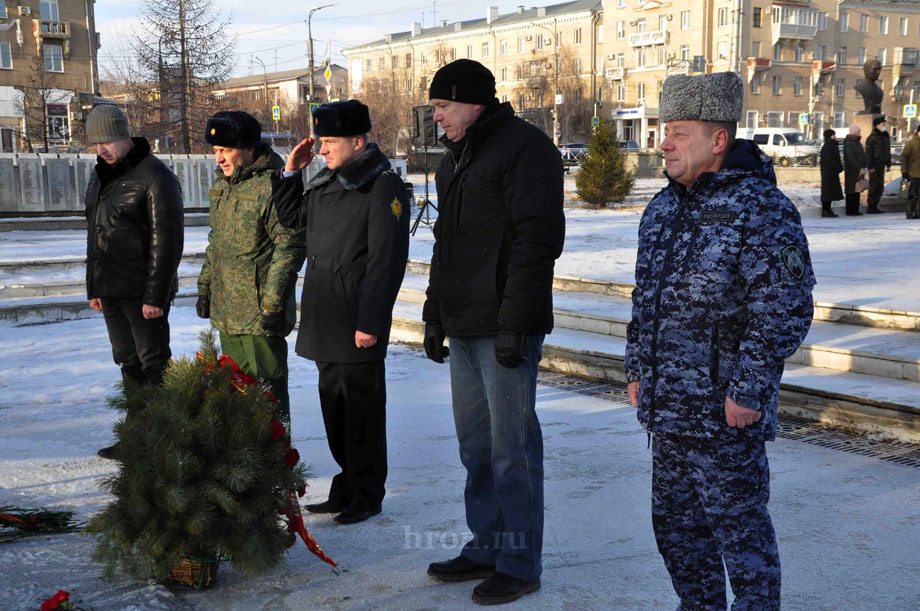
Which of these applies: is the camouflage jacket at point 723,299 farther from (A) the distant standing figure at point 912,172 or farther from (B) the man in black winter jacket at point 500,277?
(A) the distant standing figure at point 912,172

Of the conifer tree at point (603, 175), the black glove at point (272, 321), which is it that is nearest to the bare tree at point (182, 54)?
the conifer tree at point (603, 175)

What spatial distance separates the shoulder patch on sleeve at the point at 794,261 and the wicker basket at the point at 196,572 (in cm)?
227

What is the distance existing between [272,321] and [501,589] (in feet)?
5.87

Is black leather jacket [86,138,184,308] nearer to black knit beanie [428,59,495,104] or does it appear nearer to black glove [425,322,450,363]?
black glove [425,322,450,363]

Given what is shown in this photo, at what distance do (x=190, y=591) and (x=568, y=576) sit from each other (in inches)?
56.9

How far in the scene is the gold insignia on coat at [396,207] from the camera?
13.5 ft

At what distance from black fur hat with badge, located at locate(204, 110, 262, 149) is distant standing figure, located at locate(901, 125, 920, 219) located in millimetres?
14547

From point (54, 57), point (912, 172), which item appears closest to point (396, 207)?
point (912, 172)

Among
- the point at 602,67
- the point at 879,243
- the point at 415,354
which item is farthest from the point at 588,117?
the point at 415,354

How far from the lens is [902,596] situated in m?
3.31

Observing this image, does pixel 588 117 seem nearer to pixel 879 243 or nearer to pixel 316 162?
pixel 316 162

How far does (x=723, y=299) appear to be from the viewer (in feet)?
8.57

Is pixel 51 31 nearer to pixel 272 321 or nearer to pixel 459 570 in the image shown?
pixel 272 321

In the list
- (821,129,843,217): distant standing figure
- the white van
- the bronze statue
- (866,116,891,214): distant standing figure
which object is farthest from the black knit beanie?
the white van
